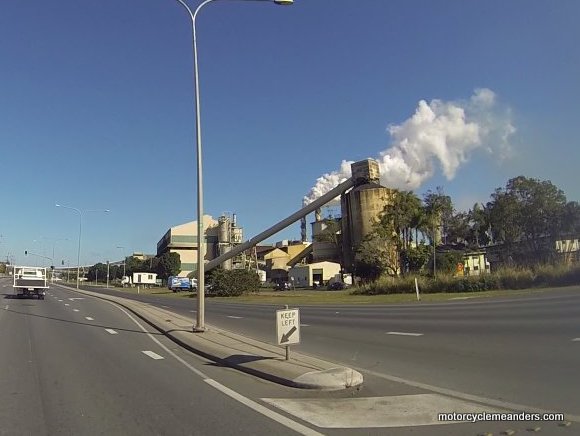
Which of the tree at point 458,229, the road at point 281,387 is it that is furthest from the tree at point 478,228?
the road at point 281,387

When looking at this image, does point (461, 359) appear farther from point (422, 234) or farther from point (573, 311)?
point (422, 234)

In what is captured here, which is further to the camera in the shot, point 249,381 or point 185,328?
point 185,328

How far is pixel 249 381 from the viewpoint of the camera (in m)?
9.97

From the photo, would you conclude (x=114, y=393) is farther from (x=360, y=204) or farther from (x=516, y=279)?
(x=360, y=204)

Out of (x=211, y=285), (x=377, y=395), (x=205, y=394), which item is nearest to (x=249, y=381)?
(x=205, y=394)

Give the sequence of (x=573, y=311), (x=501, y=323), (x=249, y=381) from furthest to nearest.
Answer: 1. (x=573, y=311)
2. (x=501, y=323)
3. (x=249, y=381)

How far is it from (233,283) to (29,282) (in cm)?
2390

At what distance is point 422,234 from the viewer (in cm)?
7506

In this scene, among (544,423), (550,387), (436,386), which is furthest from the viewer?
(436,386)

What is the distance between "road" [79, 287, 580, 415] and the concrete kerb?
0.98 meters

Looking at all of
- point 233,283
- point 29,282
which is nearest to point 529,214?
point 233,283

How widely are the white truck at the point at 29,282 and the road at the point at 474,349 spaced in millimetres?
30503

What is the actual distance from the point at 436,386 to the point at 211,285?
199ft

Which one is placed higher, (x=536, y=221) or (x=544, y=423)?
(x=536, y=221)
